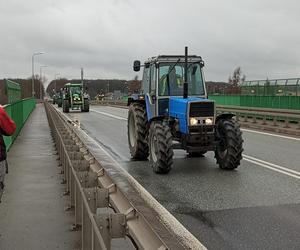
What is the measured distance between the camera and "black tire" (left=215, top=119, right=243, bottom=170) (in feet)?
34.4

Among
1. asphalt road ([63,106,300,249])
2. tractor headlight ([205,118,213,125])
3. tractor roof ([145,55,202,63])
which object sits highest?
tractor roof ([145,55,202,63])

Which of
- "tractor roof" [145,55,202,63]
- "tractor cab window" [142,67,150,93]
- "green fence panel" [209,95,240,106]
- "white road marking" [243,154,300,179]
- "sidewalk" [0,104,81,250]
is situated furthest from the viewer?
"green fence panel" [209,95,240,106]

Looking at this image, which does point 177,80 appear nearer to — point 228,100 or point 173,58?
point 173,58

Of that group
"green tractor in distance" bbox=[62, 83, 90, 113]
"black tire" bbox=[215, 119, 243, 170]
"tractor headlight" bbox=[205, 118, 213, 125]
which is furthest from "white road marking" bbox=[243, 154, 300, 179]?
"green tractor in distance" bbox=[62, 83, 90, 113]

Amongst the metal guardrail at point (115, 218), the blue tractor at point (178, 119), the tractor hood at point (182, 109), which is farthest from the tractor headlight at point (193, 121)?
the metal guardrail at point (115, 218)

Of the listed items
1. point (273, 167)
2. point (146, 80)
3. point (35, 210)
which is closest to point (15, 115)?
point (146, 80)

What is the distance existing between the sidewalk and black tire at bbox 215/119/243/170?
143 inches

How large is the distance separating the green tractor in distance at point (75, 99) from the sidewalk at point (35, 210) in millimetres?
35549

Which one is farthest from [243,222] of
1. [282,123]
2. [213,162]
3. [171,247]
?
[282,123]

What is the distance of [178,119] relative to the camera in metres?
10.9

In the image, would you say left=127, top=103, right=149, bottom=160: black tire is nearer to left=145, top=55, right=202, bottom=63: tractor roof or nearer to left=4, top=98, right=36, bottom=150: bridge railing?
left=145, top=55, right=202, bottom=63: tractor roof

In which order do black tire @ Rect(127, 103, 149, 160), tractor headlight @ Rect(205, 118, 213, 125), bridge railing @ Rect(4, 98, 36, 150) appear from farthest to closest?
bridge railing @ Rect(4, 98, 36, 150)
black tire @ Rect(127, 103, 149, 160)
tractor headlight @ Rect(205, 118, 213, 125)

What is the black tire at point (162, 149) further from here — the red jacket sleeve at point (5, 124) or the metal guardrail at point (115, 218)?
the red jacket sleeve at point (5, 124)

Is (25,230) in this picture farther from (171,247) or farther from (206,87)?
(206,87)
